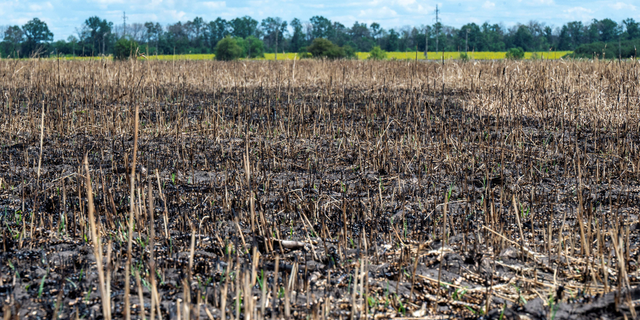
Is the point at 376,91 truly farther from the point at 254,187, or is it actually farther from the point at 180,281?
the point at 180,281

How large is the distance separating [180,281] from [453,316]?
134 centimetres

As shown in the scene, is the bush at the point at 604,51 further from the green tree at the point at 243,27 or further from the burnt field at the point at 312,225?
the green tree at the point at 243,27

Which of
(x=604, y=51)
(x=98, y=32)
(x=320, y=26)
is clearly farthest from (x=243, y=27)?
(x=604, y=51)

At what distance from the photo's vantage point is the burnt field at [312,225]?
2.35m

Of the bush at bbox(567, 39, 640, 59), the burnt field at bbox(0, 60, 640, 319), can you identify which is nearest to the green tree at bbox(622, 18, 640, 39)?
the bush at bbox(567, 39, 640, 59)

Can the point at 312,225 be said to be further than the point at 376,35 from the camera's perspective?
No

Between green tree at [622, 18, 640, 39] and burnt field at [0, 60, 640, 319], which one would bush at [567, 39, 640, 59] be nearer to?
burnt field at [0, 60, 640, 319]

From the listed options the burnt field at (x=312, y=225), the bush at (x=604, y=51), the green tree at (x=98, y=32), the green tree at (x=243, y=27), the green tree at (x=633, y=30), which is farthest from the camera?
the green tree at (x=243, y=27)

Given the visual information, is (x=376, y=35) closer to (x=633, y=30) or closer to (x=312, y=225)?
(x=633, y=30)

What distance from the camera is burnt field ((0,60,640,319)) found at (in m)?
2.35

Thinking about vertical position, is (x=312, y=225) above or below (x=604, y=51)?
below

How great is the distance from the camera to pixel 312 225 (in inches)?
136

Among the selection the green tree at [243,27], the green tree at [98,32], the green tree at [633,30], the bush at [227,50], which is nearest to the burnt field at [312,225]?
the bush at [227,50]

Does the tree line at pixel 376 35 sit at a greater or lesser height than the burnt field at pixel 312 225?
greater
